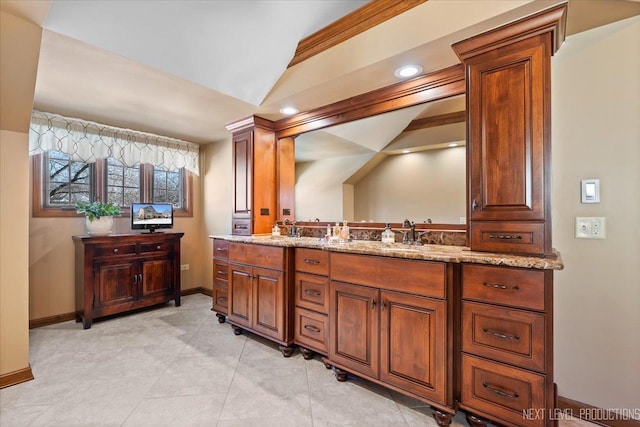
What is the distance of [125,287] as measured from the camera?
10.9 feet

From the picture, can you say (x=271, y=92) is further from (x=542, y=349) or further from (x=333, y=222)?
(x=542, y=349)

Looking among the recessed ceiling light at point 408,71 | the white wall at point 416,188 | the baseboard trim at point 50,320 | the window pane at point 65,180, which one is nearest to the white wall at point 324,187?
the white wall at point 416,188

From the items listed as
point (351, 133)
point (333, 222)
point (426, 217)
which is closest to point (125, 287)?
point (333, 222)

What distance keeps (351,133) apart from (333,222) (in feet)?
2.77

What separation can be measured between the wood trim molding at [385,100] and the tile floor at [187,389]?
2060 millimetres

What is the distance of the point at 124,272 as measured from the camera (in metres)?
3.30

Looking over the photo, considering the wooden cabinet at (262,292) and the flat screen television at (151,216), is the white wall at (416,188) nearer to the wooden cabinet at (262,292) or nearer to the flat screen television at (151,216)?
the wooden cabinet at (262,292)

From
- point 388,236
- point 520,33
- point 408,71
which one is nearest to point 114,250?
point 388,236

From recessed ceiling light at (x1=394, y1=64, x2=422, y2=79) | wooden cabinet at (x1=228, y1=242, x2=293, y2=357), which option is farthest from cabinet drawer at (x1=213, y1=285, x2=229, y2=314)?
recessed ceiling light at (x1=394, y1=64, x2=422, y2=79)

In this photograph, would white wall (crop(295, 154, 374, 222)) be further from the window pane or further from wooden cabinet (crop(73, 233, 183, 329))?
the window pane

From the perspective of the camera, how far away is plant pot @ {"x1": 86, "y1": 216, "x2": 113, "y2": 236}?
320cm

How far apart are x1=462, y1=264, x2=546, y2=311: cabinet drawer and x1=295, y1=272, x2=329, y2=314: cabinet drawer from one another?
965 millimetres

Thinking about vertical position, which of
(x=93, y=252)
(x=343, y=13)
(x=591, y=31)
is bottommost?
(x=93, y=252)

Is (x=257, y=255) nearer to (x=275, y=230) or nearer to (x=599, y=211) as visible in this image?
(x=275, y=230)
